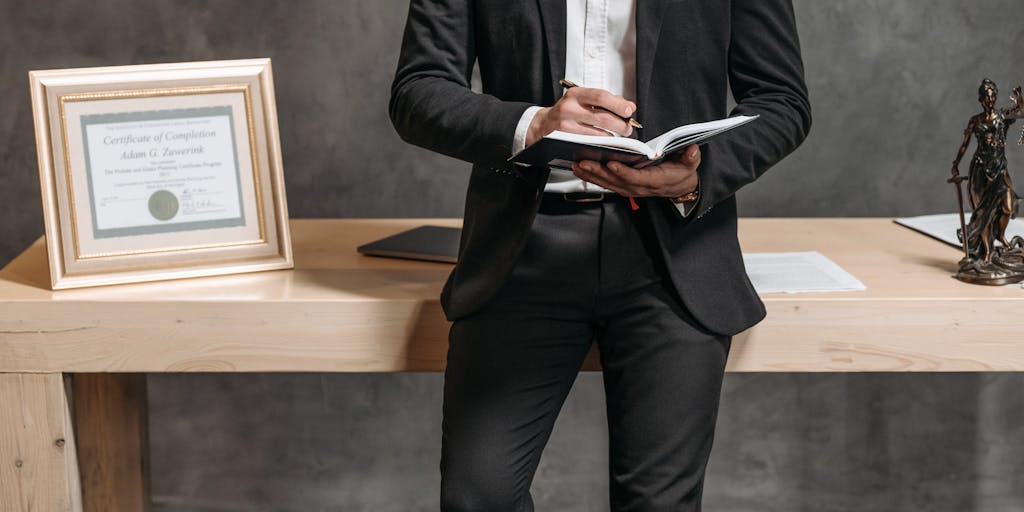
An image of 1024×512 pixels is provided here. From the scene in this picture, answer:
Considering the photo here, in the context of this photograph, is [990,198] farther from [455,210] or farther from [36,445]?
[36,445]

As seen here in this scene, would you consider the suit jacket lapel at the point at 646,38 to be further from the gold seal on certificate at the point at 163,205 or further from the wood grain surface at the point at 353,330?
the gold seal on certificate at the point at 163,205

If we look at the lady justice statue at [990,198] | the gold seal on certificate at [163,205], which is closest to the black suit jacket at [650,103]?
the lady justice statue at [990,198]

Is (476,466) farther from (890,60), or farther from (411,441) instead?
(890,60)

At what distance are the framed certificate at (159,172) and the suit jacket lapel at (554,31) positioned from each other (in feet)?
2.20

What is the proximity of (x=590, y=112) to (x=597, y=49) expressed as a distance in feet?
0.65

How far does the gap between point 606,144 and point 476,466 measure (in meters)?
0.50

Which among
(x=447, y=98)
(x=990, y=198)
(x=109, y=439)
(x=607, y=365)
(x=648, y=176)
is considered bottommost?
(x=109, y=439)

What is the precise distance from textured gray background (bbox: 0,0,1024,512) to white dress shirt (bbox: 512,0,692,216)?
1.10 metres

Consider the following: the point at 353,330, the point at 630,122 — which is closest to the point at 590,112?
the point at 630,122

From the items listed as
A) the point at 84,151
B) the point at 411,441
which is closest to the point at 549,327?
the point at 84,151

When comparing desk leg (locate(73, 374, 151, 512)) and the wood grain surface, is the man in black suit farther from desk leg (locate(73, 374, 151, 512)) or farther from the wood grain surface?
desk leg (locate(73, 374, 151, 512))

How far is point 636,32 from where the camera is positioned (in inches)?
59.8

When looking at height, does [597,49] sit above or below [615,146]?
above

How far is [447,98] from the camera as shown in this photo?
1535 mm
